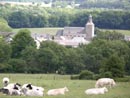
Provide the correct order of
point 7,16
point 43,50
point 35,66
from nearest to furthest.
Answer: point 35,66 < point 43,50 < point 7,16

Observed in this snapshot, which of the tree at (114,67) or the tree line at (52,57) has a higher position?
the tree at (114,67)

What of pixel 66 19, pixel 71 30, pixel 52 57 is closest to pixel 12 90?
pixel 52 57

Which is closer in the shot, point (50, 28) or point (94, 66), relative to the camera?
point (94, 66)

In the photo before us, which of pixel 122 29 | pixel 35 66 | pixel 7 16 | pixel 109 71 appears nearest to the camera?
pixel 109 71

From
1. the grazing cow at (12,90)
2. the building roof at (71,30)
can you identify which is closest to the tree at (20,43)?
the grazing cow at (12,90)

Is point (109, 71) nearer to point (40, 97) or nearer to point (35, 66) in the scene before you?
point (40, 97)

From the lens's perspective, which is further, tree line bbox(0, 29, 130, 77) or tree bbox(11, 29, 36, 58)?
tree bbox(11, 29, 36, 58)

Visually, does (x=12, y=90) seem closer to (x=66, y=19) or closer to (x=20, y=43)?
(x=20, y=43)

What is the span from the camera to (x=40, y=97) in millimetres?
19234

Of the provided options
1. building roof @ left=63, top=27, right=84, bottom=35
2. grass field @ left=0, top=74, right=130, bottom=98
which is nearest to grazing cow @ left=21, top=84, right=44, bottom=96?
grass field @ left=0, top=74, right=130, bottom=98

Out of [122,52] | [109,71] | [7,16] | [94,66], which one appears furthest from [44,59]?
[7,16]

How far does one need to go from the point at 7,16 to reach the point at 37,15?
10.5 metres

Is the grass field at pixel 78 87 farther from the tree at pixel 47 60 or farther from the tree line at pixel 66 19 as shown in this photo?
the tree line at pixel 66 19

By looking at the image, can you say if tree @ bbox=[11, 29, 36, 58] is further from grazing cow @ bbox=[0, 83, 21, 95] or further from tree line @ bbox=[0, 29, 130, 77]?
grazing cow @ bbox=[0, 83, 21, 95]
